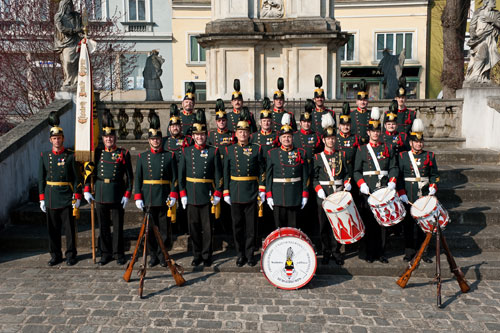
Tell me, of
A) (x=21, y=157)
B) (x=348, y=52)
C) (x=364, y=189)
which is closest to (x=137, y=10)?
(x=348, y=52)

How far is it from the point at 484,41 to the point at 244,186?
7.26 metres

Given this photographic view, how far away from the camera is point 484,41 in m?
10.7

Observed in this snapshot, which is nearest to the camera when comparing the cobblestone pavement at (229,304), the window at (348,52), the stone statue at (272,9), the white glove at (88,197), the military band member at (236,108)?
the cobblestone pavement at (229,304)

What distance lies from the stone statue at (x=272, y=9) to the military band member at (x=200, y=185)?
5581mm

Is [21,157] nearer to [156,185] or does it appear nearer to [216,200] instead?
[156,185]

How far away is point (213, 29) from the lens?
11.5 metres

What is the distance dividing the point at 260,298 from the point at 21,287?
125 inches

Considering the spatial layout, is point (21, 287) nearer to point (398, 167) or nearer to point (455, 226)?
point (398, 167)

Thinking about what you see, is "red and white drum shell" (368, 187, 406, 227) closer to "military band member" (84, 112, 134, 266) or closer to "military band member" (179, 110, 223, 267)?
"military band member" (179, 110, 223, 267)

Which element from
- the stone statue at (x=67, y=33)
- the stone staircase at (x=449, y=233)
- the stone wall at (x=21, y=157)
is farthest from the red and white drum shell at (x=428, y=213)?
the stone statue at (x=67, y=33)

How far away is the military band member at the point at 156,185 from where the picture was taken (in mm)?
6996

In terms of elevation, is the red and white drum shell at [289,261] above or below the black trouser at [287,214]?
below

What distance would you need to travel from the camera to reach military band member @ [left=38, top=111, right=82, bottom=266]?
279 inches

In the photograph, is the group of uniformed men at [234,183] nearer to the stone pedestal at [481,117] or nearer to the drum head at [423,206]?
the drum head at [423,206]
